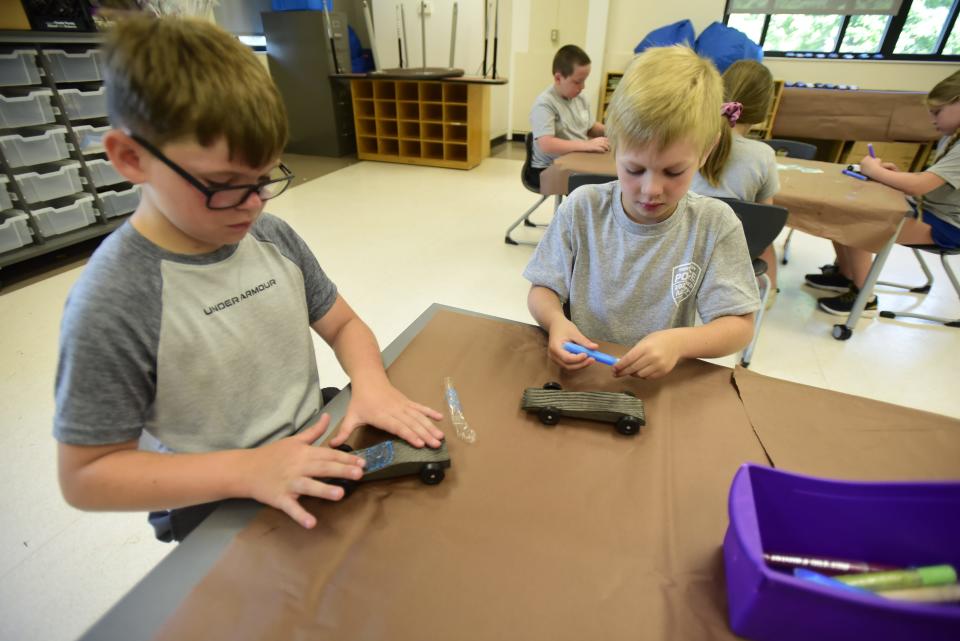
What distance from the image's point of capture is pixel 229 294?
654 millimetres

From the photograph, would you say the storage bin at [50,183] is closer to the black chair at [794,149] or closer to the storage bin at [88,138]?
the storage bin at [88,138]

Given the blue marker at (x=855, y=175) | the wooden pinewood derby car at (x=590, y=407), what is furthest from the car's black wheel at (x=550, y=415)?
the blue marker at (x=855, y=175)

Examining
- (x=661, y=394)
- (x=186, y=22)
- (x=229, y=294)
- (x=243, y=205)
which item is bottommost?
(x=661, y=394)

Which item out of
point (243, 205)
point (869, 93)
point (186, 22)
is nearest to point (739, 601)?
point (243, 205)

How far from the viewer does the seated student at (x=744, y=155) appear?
1.74m

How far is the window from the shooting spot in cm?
457

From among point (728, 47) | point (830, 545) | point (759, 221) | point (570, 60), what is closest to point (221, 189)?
point (830, 545)

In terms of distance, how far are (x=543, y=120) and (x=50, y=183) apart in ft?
8.71

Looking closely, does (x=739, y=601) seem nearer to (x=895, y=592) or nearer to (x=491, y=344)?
(x=895, y=592)

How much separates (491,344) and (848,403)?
1.71 feet

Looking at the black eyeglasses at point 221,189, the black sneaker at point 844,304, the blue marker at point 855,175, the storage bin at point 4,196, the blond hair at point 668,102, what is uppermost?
the blond hair at point 668,102

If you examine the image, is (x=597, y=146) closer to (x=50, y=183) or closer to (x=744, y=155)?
(x=744, y=155)

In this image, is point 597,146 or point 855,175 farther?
point 597,146

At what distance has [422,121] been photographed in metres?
4.66
